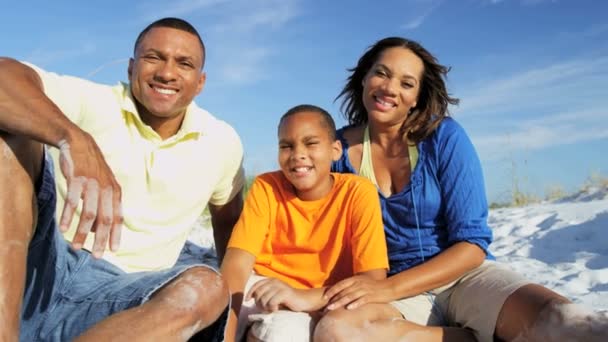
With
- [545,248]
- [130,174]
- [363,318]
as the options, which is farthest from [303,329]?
[545,248]

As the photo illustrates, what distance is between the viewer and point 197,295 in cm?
204

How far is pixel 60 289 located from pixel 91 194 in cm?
61

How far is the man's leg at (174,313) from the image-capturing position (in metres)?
1.87

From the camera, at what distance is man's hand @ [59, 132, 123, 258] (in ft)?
5.89

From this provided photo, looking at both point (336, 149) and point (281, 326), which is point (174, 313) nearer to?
point (281, 326)

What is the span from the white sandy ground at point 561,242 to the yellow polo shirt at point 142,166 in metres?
2.21

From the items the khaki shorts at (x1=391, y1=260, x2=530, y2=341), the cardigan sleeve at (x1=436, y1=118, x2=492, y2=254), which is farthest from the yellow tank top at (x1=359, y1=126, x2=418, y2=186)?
the khaki shorts at (x1=391, y1=260, x2=530, y2=341)

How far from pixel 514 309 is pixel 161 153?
5.53ft

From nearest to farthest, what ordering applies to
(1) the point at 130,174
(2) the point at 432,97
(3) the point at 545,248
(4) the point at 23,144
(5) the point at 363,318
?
1. (4) the point at 23,144
2. (5) the point at 363,318
3. (1) the point at 130,174
4. (2) the point at 432,97
5. (3) the point at 545,248

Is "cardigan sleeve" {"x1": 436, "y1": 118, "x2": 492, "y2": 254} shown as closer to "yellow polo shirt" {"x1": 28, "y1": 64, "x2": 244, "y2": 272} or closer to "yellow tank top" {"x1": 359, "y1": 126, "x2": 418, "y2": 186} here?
"yellow tank top" {"x1": 359, "y1": 126, "x2": 418, "y2": 186}

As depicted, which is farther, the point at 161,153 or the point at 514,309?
the point at 161,153

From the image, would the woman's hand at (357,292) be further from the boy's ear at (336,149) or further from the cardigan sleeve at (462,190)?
the boy's ear at (336,149)

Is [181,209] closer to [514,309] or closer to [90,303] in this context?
[90,303]

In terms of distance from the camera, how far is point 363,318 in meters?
2.47
